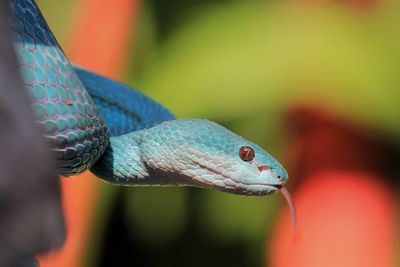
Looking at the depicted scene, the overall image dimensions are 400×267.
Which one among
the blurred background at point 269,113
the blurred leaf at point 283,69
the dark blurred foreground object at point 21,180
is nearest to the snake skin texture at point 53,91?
the dark blurred foreground object at point 21,180

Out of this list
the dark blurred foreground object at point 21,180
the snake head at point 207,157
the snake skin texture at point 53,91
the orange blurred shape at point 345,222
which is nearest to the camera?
the dark blurred foreground object at point 21,180

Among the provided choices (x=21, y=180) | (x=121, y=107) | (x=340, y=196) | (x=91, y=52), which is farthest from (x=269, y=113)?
(x=21, y=180)

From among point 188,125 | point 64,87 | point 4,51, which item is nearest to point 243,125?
point 188,125

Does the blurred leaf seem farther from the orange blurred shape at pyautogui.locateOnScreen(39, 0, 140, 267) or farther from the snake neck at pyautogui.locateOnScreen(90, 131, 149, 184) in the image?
the snake neck at pyautogui.locateOnScreen(90, 131, 149, 184)

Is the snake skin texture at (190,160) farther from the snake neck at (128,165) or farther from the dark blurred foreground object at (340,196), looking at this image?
the dark blurred foreground object at (340,196)

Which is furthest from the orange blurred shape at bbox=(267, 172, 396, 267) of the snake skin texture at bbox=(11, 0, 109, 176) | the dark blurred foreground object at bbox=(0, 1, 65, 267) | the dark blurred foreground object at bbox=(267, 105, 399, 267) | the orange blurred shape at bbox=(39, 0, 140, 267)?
the dark blurred foreground object at bbox=(0, 1, 65, 267)

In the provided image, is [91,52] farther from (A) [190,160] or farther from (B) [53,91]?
(B) [53,91]

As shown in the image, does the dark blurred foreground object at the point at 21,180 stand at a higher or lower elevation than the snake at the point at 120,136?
higher
